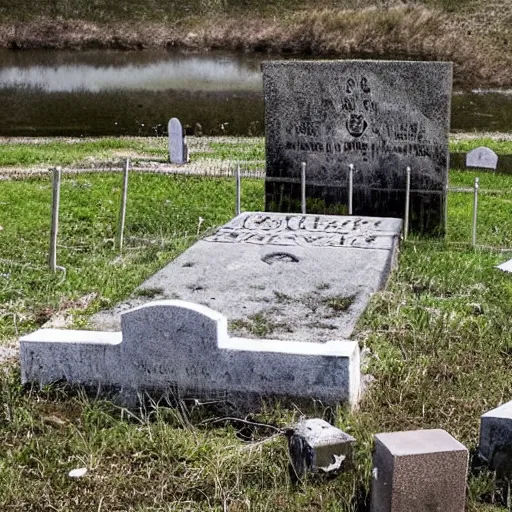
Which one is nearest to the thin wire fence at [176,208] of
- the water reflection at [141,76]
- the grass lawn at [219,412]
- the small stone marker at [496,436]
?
the grass lawn at [219,412]

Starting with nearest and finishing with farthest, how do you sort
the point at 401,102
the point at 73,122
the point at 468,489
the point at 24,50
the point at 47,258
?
1. the point at 468,489
2. the point at 47,258
3. the point at 401,102
4. the point at 73,122
5. the point at 24,50

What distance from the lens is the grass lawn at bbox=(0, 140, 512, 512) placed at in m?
5.54

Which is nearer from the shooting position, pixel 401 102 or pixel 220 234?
pixel 220 234

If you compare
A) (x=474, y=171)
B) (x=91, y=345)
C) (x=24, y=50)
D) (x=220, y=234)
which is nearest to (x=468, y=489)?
(x=91, y=345)

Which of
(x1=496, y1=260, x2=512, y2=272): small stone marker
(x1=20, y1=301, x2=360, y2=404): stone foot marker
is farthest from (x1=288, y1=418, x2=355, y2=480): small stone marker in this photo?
(x1=496, y1=260, x2=512, y2=272): small stone marker

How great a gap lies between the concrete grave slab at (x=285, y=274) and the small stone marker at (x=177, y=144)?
8.26 metres

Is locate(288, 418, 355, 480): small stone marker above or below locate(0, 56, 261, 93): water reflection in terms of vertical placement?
above

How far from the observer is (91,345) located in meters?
6.88

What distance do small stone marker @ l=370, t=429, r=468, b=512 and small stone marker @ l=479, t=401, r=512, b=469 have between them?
577 mm

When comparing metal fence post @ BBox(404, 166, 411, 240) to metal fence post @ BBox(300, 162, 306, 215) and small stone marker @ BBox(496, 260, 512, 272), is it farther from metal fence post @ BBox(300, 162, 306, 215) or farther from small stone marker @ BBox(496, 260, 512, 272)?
small stone marker @ BBox(496, 260, 512, 272)

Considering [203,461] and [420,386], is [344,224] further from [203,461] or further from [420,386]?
[203,461]

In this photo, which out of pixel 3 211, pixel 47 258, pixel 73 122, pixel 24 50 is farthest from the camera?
pixel 24 50

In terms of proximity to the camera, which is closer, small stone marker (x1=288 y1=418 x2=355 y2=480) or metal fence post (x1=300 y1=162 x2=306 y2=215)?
small stone marker (x1=288 y1=418 x2=355 y2=480)

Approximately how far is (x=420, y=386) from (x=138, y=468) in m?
2.15
